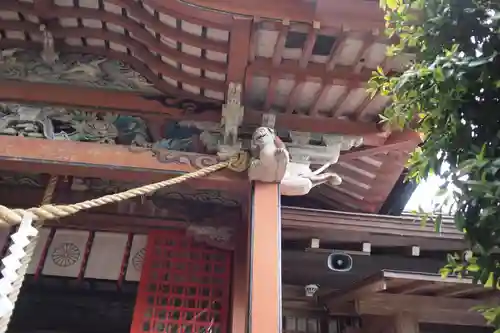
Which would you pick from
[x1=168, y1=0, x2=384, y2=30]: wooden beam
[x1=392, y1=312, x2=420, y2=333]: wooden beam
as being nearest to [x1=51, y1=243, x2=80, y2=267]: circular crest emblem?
[x1=168, y1=0, x2=384, y2=30]: wooden beam

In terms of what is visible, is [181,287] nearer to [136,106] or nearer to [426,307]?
[136,106]

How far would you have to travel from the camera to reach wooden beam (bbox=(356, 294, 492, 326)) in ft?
17.9

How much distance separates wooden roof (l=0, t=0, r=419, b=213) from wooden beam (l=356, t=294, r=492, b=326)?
139cm

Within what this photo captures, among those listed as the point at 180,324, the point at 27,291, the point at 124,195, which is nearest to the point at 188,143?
the point at 124,195

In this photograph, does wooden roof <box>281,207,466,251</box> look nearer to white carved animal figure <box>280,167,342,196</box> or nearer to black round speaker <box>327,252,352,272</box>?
black round speaker <box>327,252,352,272</box>

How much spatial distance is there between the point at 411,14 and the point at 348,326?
13.3 feet

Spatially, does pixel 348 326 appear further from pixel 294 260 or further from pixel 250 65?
pixel 250 65

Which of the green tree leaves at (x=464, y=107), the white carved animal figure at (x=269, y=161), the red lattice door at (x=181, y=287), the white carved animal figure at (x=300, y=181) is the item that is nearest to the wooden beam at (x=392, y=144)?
the white carved animal figure at (x=300, y=181)

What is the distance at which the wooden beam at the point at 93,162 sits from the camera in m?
4.34

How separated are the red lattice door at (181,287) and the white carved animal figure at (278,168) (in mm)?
1197

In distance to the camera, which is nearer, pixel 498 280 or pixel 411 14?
pixel 498 280

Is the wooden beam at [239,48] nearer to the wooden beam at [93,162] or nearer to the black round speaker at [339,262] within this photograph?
the wooden beam at [93,162]

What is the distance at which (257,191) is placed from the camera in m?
4.33

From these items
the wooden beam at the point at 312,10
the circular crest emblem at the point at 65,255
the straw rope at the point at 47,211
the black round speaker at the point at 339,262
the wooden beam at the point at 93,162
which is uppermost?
the wooden beam at the point at 312,10
